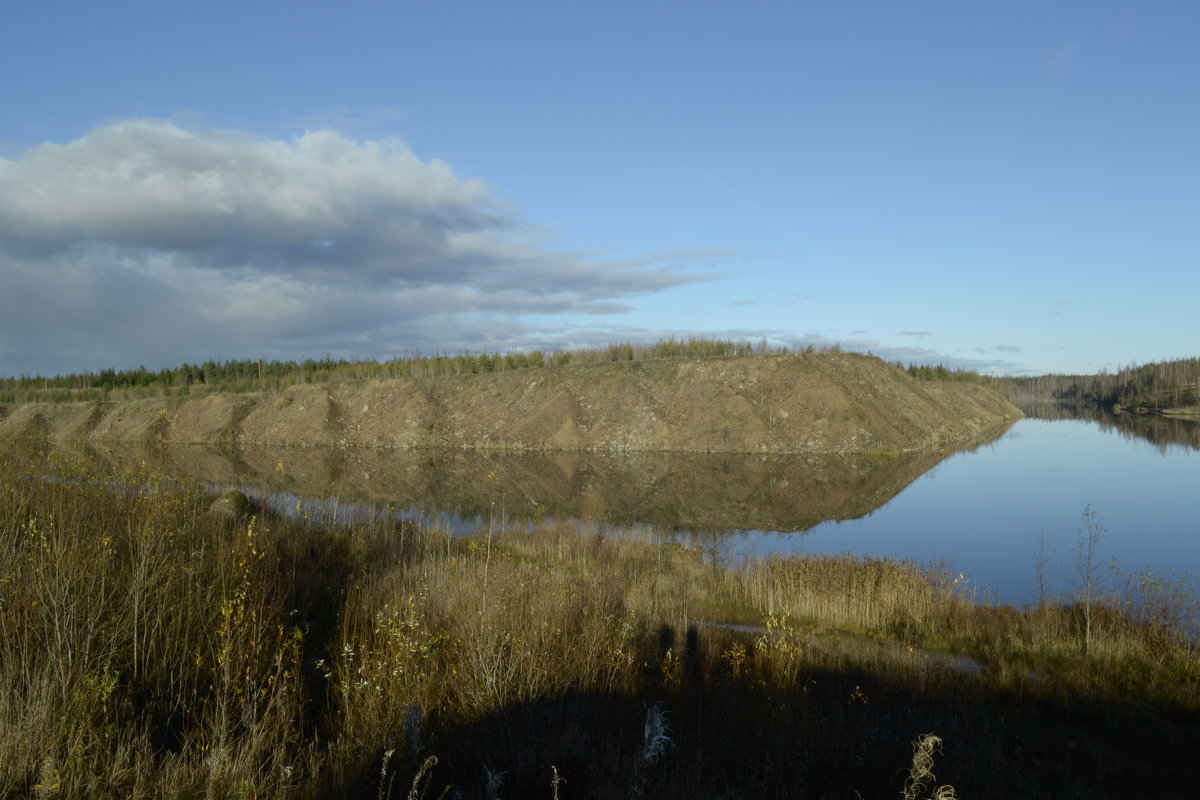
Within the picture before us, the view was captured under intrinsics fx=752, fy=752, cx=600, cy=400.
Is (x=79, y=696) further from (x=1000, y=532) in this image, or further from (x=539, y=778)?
(x=1000, y=532)

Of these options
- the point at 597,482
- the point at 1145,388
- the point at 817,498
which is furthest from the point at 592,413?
the point at 1145,388

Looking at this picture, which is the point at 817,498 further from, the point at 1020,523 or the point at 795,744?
the point at 795,744

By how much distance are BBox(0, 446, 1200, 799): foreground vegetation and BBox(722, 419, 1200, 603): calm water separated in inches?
171

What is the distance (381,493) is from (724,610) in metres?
17.7

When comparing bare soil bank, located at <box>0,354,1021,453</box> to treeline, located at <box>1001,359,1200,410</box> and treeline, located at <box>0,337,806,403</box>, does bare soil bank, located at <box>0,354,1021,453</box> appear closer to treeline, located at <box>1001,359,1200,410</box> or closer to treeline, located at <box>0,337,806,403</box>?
treeline, located at <box>0,337,806,403</box>

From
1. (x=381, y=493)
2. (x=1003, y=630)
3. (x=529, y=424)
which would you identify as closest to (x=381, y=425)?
(x=529, y=424)

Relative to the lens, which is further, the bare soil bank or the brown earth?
the bare soil bank

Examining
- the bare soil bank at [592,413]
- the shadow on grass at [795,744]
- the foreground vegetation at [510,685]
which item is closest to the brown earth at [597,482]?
the bare soil bank at [592,413]

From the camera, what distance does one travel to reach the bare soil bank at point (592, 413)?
1617 inches

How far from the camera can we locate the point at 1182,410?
95562mm

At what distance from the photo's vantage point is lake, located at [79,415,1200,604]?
16.6 metres

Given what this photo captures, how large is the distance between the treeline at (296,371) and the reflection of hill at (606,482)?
14.6 m

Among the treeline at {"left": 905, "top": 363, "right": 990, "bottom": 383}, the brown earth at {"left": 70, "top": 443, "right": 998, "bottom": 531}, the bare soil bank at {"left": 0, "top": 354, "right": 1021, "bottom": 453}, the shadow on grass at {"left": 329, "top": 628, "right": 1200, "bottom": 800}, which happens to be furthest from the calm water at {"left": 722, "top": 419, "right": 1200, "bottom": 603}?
the treeline at {"left": 905, "top": 363, "right": 990, "bottom": 383}

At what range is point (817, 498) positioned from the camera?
2406 cm
